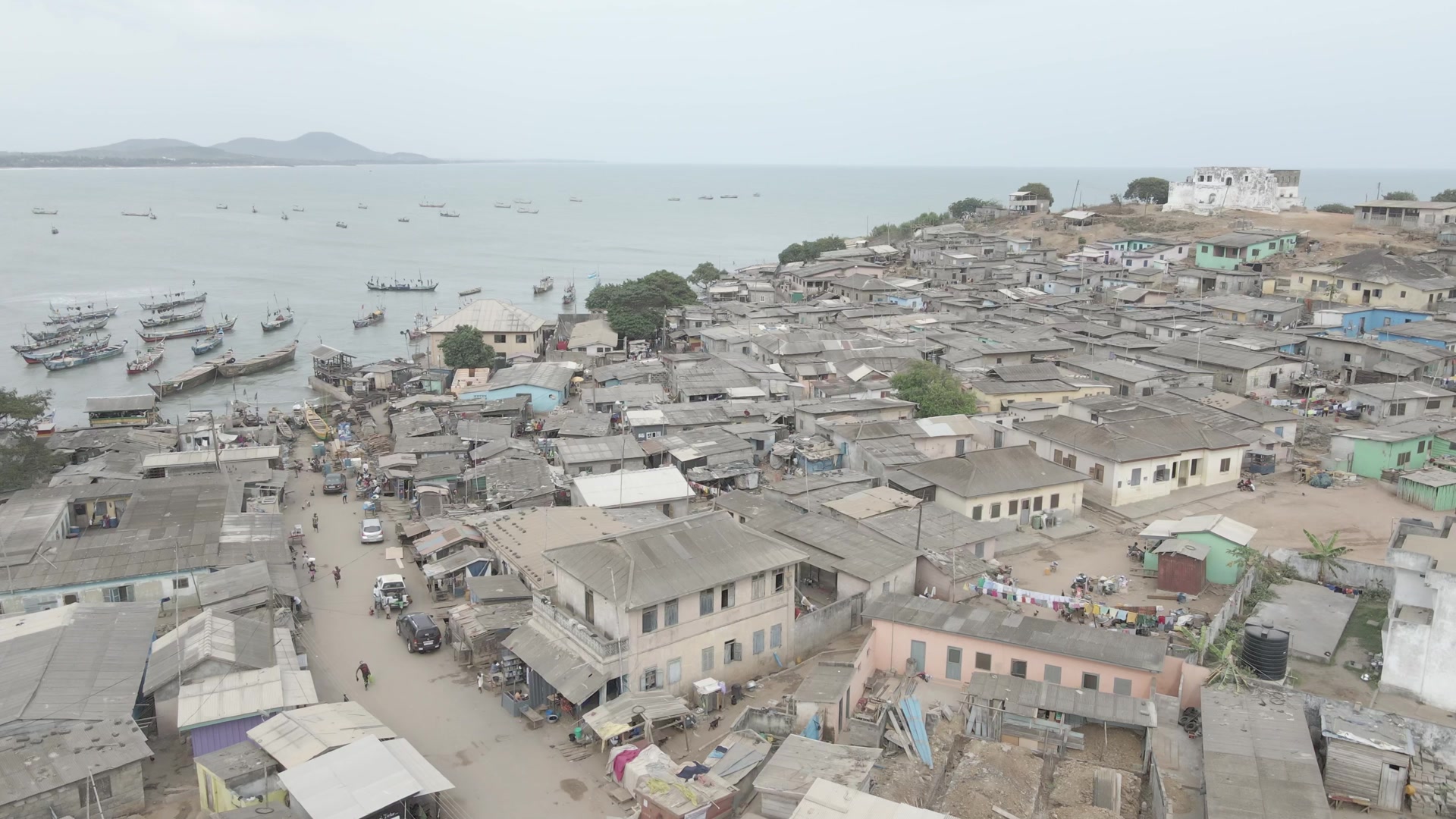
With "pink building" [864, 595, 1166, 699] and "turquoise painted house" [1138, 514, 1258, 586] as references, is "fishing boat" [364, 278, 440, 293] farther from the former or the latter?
"pink building" [864, 595, 1166, 699]

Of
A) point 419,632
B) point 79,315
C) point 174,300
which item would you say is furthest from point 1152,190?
point 79,315

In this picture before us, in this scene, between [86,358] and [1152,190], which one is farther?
[1152,190]

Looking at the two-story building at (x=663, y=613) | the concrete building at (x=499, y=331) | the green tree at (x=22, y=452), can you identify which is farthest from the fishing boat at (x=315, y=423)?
the two-story building at (x=663, y=613)

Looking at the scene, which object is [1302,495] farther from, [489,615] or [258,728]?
[258,728]

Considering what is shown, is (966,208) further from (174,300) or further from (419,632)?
(419,632)

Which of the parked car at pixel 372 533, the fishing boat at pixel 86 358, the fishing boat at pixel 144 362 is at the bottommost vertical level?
the fishing boat at pixel 86 358

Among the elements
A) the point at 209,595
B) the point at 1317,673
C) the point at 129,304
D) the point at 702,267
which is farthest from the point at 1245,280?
the point at 129,304

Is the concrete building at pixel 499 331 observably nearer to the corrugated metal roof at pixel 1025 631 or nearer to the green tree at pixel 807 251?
the corrugated metal roof at pixel 1025 631
